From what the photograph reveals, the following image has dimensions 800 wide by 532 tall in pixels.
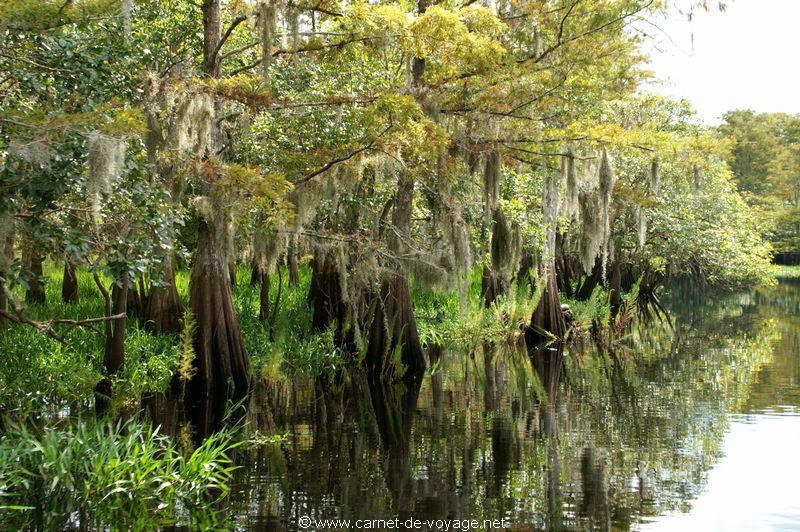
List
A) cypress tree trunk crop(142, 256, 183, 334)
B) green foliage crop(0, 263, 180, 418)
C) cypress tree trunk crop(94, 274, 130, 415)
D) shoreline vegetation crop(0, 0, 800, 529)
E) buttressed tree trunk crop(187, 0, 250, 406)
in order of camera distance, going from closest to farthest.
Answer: shoreline vegetation crop(0, 0, 800, 529), green foliage crop(0, 263, 180, 418), cypress tree trunk crop(94, 274, 130, 415), buttressed tree trunk crop(187, 0, 250, 406), cypress tree trunk crop(142, 256, 183, 334)

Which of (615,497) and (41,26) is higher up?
(41,26)

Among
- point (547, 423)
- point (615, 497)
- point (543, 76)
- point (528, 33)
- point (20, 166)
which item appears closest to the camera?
point (20, 166)

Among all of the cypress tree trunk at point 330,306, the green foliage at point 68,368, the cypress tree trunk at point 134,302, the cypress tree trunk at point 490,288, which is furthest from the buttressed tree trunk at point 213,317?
the cypress tree trunk at point 490,288

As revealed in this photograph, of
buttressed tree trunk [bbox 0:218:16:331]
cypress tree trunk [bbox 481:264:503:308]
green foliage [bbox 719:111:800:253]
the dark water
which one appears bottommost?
the dark water

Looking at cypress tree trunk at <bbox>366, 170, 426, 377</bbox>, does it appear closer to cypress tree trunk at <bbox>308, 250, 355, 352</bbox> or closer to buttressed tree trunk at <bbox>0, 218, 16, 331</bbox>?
cypress tree trunk at <bbox>308, 250, 355, 352</bbox>

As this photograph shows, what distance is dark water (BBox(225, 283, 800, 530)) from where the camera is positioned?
273 inches

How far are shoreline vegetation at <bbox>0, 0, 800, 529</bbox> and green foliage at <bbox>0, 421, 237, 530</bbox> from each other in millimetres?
26

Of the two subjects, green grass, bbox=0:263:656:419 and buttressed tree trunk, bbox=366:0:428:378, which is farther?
buttressed tree trunk, bbox=366:0:428:378

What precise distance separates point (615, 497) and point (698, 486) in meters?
1.04

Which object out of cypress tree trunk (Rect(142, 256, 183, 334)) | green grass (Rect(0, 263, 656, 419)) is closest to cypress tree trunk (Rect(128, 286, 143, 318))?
green grass (Rect(0, 263, 656, 419))

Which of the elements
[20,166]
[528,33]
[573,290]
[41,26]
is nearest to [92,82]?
[41,26]

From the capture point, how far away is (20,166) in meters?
6.45

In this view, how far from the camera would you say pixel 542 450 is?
9.05 m

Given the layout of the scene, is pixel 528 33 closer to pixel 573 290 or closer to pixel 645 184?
pixel 645 184
